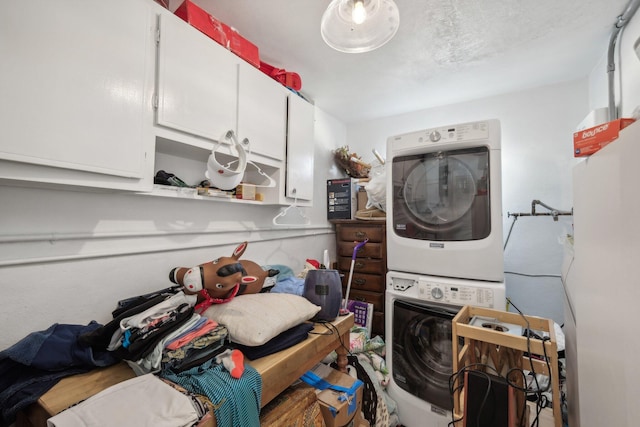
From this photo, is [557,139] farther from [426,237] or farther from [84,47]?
[84,47]

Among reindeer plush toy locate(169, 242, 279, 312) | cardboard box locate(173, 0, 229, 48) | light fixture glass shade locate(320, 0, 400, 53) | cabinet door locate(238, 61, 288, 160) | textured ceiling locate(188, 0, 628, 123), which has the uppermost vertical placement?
textured ceiling locate(188, 0, 628, 123)

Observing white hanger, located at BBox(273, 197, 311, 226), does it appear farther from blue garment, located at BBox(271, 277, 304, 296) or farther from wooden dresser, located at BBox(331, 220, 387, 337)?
blue garment, located at BBox(271, 277, 304, 296)

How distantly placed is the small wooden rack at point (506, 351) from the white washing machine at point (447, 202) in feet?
0.97

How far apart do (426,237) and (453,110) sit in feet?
4.82

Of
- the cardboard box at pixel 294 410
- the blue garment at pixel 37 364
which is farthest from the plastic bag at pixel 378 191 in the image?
the blue garment at pixel 37 364

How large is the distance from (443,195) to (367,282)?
3.11 feet

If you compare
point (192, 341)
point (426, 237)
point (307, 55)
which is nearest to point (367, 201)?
point (426, 237)

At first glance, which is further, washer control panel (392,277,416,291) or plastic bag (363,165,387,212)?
plastic bag (363,165,387,212)

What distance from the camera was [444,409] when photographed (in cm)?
156

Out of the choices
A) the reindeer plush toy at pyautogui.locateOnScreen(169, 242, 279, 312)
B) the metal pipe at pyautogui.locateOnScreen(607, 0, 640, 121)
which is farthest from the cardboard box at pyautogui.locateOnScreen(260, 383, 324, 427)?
the metal pipe at pyautogui.locateOnScreen(607, 0, 640, 121)

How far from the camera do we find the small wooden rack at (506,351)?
102cm

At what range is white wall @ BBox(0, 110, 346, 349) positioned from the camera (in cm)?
90

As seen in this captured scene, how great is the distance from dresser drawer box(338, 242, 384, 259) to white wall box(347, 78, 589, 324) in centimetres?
109

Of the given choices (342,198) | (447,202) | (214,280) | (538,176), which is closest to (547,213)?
(538,176)
